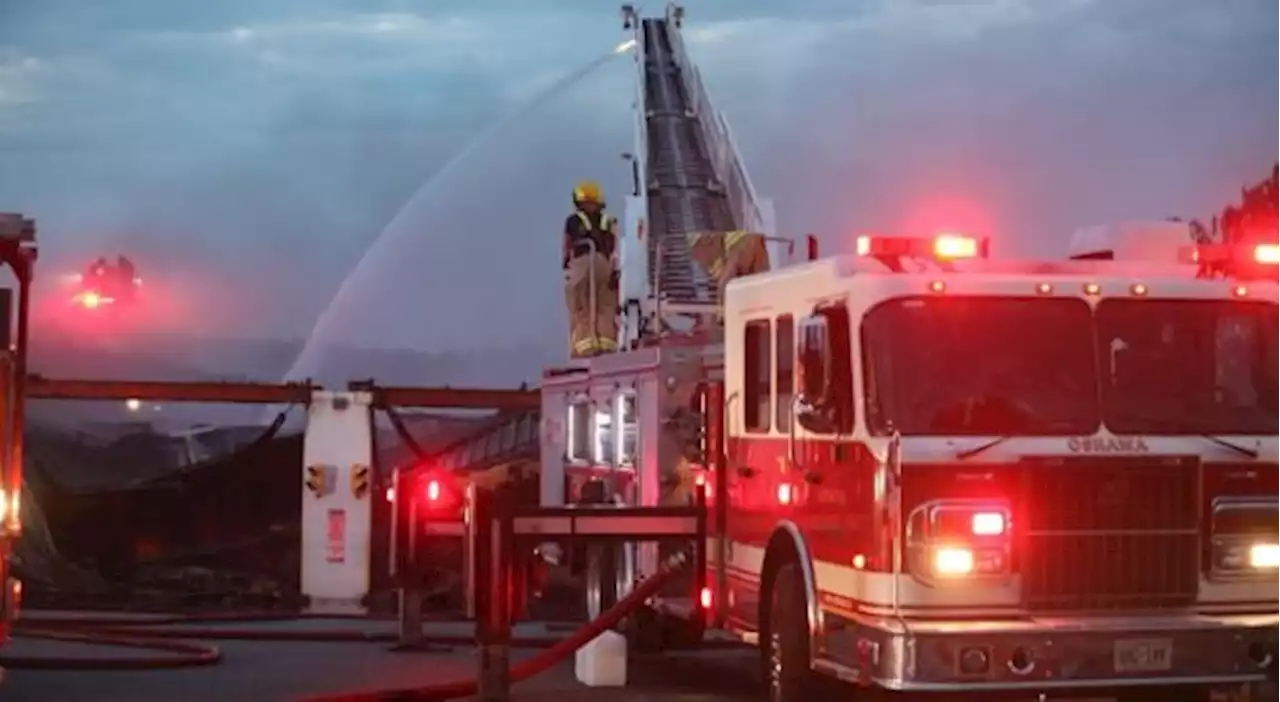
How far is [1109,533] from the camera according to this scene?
356 inches

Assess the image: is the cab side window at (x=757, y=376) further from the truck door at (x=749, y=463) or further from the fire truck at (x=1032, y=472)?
the fire truck at (x=1032, y=472)

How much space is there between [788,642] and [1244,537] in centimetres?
224

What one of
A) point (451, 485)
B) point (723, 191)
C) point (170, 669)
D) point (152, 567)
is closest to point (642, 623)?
point (451, 485)

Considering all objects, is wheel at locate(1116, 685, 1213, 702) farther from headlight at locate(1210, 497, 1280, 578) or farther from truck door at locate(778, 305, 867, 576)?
truck door at locate(778, 305, 867, 576)

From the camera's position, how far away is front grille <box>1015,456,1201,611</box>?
8945 mm

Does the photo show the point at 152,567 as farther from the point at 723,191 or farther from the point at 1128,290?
the point at 1128,290

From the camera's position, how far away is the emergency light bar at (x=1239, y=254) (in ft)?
31.7

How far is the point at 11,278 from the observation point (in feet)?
36.2

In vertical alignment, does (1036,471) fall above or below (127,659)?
above

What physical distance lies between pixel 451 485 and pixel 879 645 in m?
5.80

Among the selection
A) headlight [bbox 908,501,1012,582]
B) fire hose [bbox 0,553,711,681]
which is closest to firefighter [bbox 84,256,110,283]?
fire hose [bbox 0,553,711,681]

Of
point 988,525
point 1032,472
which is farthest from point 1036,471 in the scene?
point 988,525

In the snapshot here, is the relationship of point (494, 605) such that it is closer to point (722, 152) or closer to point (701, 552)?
point (701, 552)

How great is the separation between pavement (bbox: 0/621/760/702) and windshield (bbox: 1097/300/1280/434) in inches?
144
